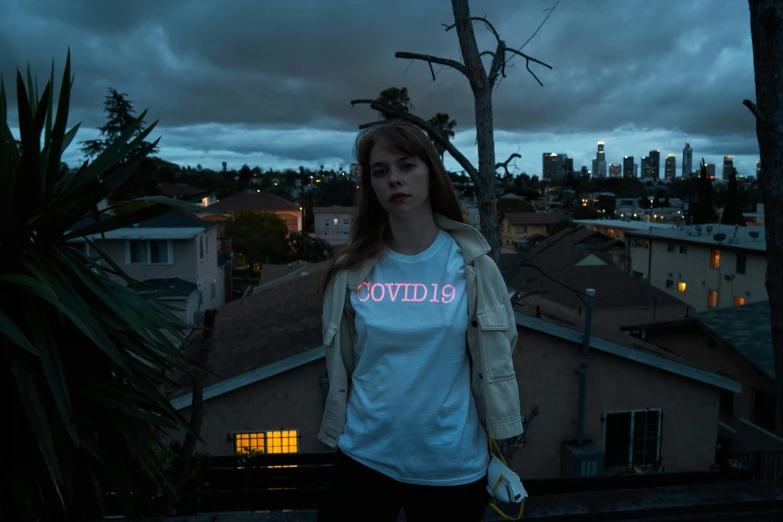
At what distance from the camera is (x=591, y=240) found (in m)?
41.9

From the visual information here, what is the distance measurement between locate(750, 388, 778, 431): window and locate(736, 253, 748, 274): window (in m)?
14.3

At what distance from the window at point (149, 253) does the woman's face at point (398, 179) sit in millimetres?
23317

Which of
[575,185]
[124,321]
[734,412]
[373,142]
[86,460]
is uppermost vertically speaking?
[575,185]

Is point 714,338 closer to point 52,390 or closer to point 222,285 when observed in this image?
point 52,390

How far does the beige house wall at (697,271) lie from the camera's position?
84.3 ft

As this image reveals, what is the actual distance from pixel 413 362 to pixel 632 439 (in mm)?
10218

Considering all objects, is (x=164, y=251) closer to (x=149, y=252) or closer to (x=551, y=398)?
(x=149, y=252)

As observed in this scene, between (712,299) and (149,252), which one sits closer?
(149,252)

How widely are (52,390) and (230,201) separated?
69623 millimetres

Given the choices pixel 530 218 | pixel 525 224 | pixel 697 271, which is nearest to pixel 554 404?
pixel 697 271

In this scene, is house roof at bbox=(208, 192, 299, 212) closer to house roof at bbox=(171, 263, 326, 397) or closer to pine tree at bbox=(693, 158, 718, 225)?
pine tree at bbox=(693, 158, 718, 225)

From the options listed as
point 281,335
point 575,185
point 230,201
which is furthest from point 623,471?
point 575,185

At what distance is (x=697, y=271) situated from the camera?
99.6 ft

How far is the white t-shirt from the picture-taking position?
1829mm
